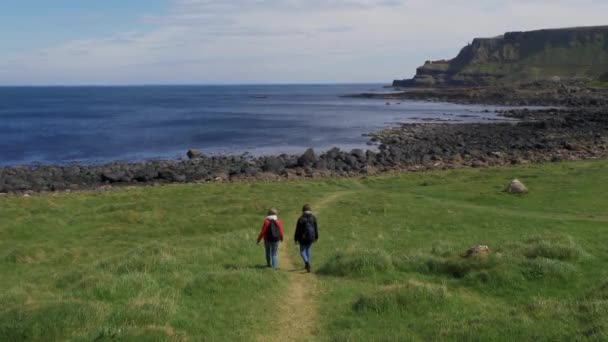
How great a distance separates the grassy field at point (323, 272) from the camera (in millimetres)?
12570

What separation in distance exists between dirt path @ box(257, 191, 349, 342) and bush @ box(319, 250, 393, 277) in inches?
25.8

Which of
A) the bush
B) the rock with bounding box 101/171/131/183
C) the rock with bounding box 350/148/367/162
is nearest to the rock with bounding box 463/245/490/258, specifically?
the bush

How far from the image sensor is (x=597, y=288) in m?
14.9

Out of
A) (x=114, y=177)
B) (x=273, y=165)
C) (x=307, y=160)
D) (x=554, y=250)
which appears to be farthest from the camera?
(x=307, y=160)

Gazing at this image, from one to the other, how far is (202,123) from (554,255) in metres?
112

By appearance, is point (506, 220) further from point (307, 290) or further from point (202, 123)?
point (202, 123)

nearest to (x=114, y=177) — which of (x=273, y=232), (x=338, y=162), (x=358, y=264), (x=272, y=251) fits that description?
(x=338, y=162)

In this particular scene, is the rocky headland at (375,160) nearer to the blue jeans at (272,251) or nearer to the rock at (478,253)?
the blue jeans at (272,251)

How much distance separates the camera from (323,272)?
18562 millimetres

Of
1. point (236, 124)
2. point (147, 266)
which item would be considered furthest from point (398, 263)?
point (236, 124)

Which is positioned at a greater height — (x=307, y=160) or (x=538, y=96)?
(x=538, y=96)

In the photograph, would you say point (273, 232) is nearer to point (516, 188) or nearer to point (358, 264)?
point (358, 264)

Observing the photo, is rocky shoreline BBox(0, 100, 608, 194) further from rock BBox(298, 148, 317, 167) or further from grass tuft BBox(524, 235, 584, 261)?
grass tuft BBox(524, 235, 584, 261)

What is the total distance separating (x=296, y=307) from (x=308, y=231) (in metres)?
3.96
